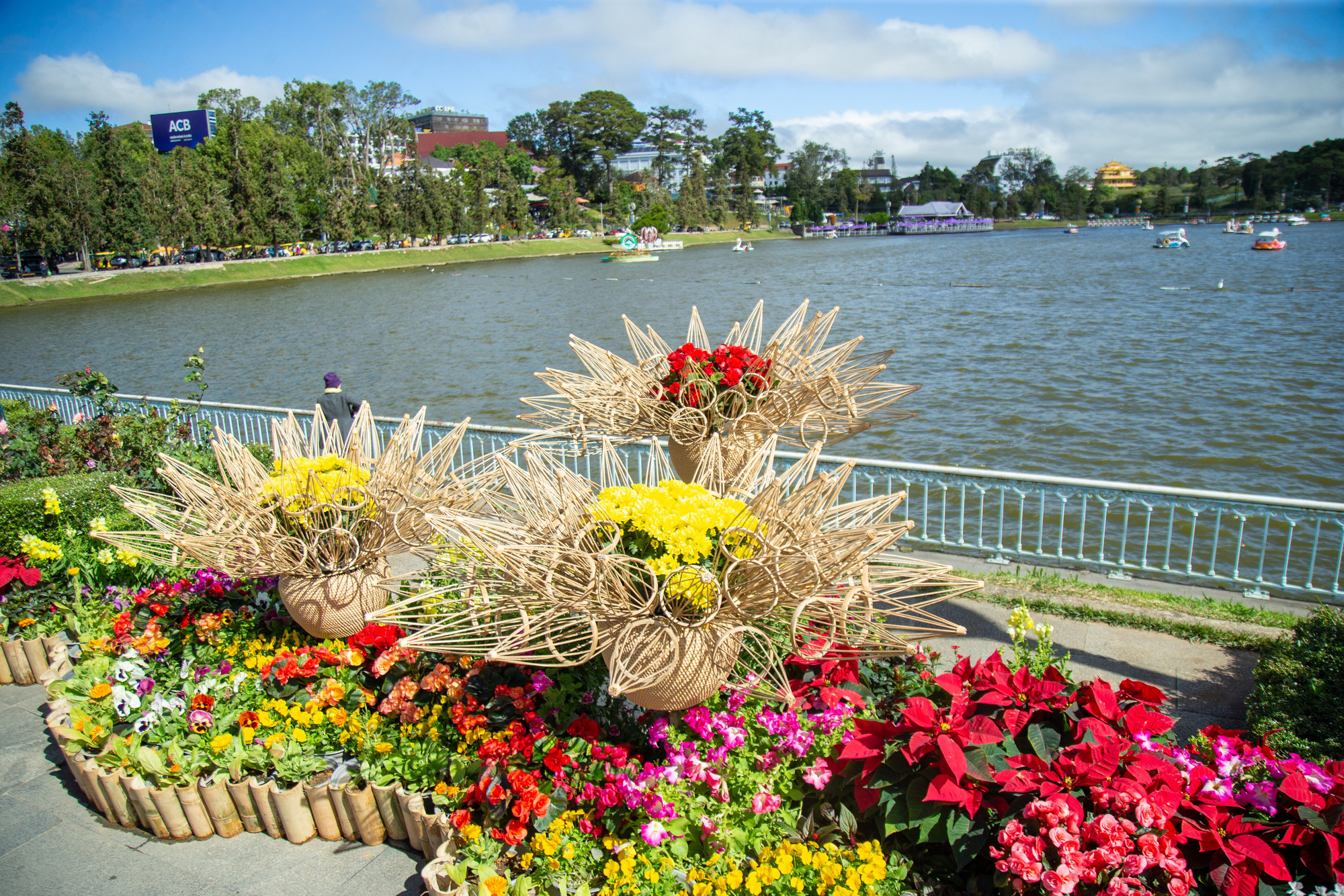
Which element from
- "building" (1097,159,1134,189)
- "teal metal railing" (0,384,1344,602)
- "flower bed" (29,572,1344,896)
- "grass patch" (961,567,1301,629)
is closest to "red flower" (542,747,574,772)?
"flower bed" (29,572,1344,896)

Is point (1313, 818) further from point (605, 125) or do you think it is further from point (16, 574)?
point (605, 125)

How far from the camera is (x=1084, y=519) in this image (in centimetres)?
595

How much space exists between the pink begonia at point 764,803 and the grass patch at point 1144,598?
3.78 metres

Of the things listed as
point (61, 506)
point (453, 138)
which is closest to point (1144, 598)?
point (61, 506)

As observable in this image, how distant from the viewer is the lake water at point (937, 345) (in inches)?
596

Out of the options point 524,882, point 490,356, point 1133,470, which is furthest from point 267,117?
point 524,882

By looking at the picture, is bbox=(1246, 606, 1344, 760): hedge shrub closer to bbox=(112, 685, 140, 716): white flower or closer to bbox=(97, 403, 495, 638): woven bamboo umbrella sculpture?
bbox=(97, 403, 495, 638): woven bamboo umbrella sculpture

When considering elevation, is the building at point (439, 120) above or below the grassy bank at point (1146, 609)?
above

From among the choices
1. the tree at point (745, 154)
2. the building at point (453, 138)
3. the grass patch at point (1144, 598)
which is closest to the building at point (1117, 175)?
the tree at point (745, 154)

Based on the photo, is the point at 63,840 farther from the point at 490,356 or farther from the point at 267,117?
the point at 267,117

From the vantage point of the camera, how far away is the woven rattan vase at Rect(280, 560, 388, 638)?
368 centimetres

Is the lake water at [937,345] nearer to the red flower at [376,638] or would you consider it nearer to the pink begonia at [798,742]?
the red flower at [376,638]

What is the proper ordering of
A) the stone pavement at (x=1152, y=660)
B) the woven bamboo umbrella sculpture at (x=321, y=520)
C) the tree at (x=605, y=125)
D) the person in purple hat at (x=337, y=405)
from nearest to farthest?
the woven bamboo umbrella sculpture at (x=321, y=520) < the stone pavement at (x=1152, y=660) < the person in purple hat at (x=337, y=405) < the tree at (x=605, y=125)

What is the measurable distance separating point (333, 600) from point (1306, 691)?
4.37 metres
